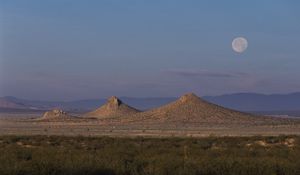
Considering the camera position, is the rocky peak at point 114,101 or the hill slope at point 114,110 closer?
the hill slope at point 114,110

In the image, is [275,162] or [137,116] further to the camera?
[137,116]

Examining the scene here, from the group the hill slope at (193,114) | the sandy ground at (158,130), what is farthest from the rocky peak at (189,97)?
the sandy ground at (158,130)

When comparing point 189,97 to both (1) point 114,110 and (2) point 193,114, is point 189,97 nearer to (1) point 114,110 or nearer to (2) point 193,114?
(2) point 193,114

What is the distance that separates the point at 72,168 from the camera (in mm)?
25703

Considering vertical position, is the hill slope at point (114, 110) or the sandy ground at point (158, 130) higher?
the hill slope at point (114, 110)

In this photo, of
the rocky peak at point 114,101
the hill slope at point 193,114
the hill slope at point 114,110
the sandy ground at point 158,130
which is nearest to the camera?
the sandy ground at point 158,130

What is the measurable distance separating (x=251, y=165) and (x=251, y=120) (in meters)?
93.9

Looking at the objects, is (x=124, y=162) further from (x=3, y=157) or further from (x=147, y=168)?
(x=3, y=157)

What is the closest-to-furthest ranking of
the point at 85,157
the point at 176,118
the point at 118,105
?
the point at 85,157
the point at 176,118
the point at 118,105

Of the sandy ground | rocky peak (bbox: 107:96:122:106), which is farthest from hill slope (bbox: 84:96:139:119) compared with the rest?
the sandy ground

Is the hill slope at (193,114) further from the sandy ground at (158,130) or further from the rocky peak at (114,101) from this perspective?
the rocky peak at (114,101)

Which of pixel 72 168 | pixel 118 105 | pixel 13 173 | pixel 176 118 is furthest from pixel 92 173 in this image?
pixel 118 105

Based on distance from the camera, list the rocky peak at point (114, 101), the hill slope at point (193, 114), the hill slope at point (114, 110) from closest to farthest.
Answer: the hill slope at point (193, 114) < the hill slope at point (114, 110) < the rocky peak at point (114, 101)

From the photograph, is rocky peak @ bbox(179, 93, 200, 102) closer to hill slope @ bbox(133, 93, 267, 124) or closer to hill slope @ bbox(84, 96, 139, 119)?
hill slope @ bbox(133, 93, 267, 124)
